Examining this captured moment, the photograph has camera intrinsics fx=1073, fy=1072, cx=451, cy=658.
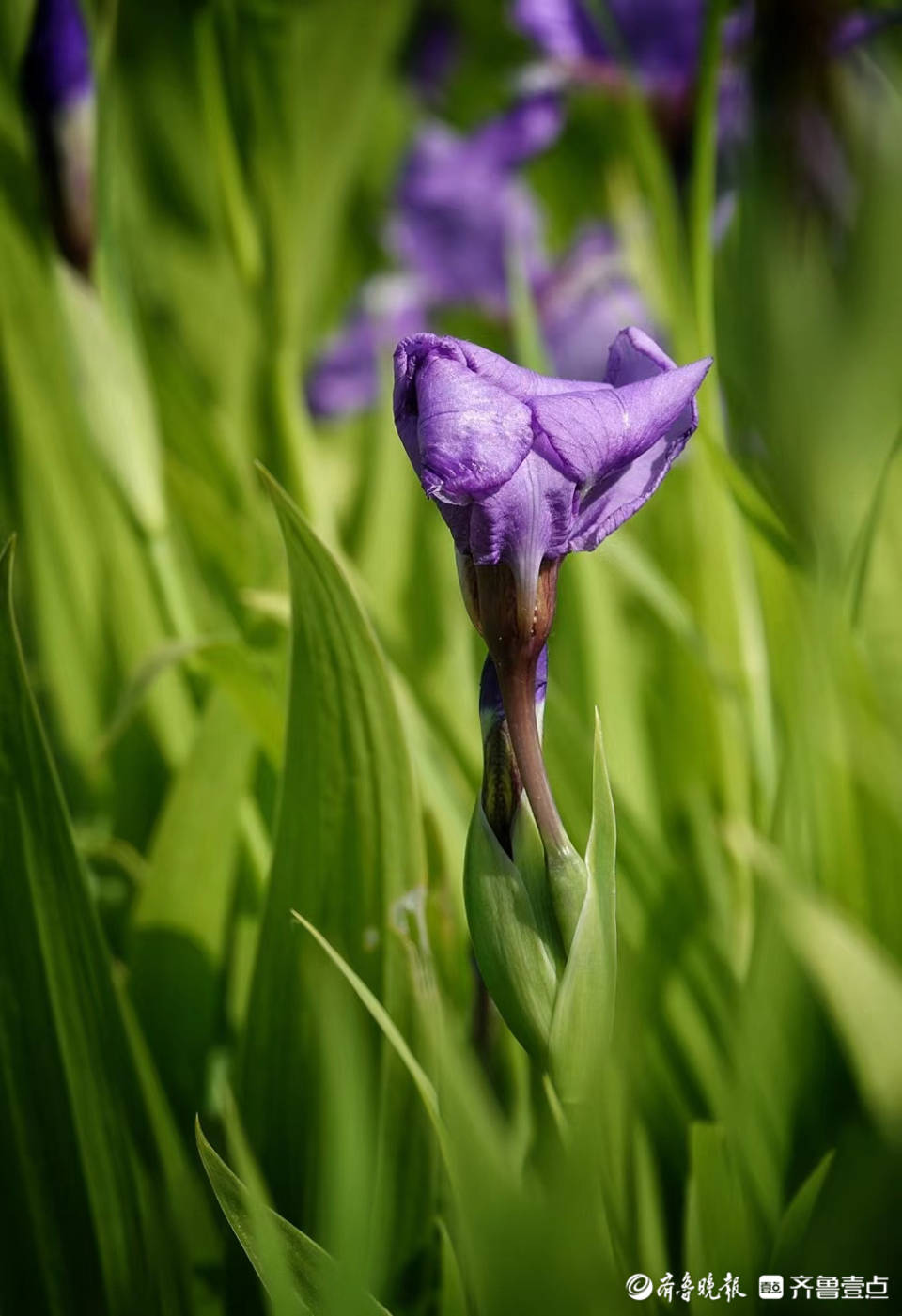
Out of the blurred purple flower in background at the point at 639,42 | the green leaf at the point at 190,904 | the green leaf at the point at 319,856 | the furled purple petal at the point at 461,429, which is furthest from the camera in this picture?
the blurred purple flower in background at the point at 639,42

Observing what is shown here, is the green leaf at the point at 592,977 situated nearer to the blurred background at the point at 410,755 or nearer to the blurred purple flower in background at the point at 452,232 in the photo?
the blurred background at the point at 410,755

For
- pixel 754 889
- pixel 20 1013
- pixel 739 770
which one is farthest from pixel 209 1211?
pixel 739 770

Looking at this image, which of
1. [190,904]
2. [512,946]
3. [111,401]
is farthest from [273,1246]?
[111,401]

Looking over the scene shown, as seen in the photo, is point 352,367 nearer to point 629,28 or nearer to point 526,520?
point 629,28

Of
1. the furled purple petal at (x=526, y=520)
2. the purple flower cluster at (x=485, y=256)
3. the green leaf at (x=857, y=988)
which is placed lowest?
the green leaf at (x=857, y=988)

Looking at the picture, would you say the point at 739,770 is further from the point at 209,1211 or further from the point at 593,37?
the point at 593,37

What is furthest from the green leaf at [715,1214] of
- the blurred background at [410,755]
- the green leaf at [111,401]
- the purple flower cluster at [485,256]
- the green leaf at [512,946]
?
the purple flower cluster at [485,256]
